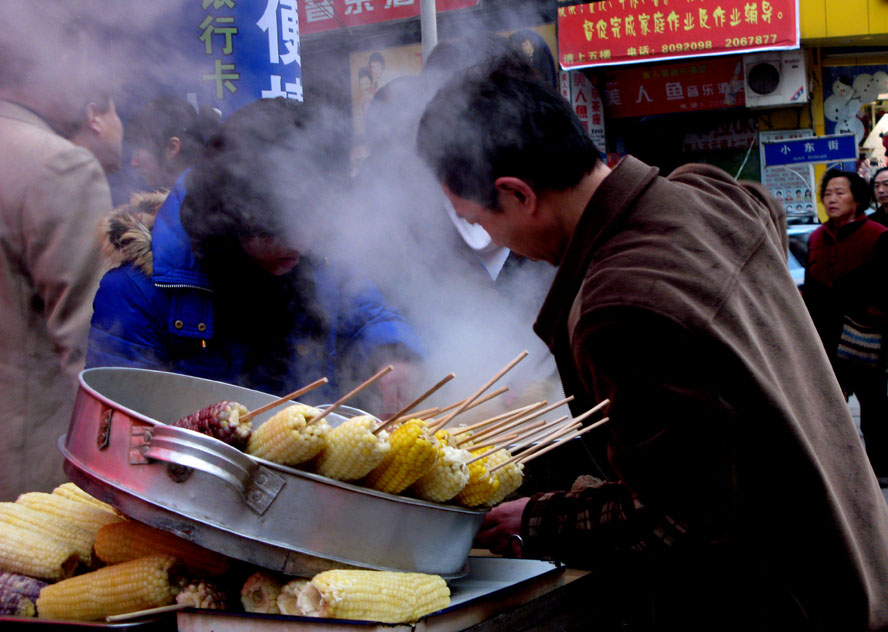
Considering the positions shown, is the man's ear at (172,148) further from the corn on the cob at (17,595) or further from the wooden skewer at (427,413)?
the corn on the cob at (17,595)

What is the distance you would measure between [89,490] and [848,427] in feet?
4.79

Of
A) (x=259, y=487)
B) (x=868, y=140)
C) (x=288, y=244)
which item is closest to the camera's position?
(x=259, y=487)

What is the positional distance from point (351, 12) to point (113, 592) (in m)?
9.27

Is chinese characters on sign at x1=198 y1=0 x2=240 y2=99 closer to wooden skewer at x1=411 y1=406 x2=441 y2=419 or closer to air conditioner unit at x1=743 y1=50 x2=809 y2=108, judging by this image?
wooden skewer at x1=411 y1=406 x2=441 y2=419

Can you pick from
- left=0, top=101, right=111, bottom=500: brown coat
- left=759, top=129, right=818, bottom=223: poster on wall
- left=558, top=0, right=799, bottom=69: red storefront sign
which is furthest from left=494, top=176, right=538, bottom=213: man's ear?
left=759, top=129, right=818, bottom=223: poster on wall

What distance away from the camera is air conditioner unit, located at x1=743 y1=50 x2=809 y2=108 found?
38.8ft

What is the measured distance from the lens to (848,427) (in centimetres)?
164

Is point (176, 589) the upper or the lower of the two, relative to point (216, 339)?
lower

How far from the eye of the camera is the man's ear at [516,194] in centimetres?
177

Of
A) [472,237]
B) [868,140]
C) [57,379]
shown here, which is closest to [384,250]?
[472,237]

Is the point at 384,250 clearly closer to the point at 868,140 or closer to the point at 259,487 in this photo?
the point at 259,487

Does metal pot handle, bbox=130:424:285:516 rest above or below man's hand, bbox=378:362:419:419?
above

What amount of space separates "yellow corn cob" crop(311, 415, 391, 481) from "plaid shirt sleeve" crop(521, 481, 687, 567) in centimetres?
46

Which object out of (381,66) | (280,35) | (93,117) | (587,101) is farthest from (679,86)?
(93,117)
